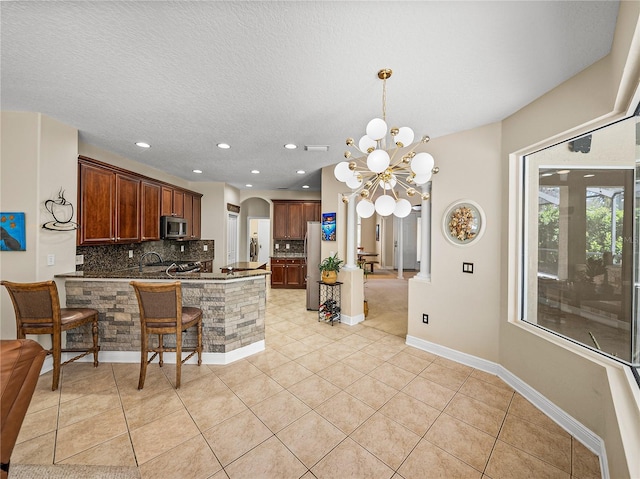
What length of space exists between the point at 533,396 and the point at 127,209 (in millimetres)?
5608

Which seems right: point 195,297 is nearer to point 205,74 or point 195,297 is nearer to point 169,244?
point 205,74

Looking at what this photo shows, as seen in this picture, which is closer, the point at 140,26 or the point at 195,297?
the point at 140,26

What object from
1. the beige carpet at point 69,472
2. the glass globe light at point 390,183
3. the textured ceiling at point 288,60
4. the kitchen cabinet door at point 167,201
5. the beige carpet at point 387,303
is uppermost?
the textured ceiling at point 288,60

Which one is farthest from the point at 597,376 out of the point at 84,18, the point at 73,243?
the point at 73,243

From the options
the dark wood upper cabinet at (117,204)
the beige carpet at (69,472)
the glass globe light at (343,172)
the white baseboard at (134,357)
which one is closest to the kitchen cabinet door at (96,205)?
the dark wood upper cabinet at (117,204)

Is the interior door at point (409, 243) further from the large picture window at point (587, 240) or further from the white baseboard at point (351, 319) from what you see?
the large picture window at point (587, 240)

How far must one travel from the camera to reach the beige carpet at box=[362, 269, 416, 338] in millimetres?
4234

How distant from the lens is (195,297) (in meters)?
2.92

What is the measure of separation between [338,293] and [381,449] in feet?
9.06

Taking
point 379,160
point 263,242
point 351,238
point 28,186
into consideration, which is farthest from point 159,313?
point 263,242

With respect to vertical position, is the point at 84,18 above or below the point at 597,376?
above

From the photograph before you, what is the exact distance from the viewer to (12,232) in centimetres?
257

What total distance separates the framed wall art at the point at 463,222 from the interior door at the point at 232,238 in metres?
5.37

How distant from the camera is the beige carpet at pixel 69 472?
1462 millimetres
